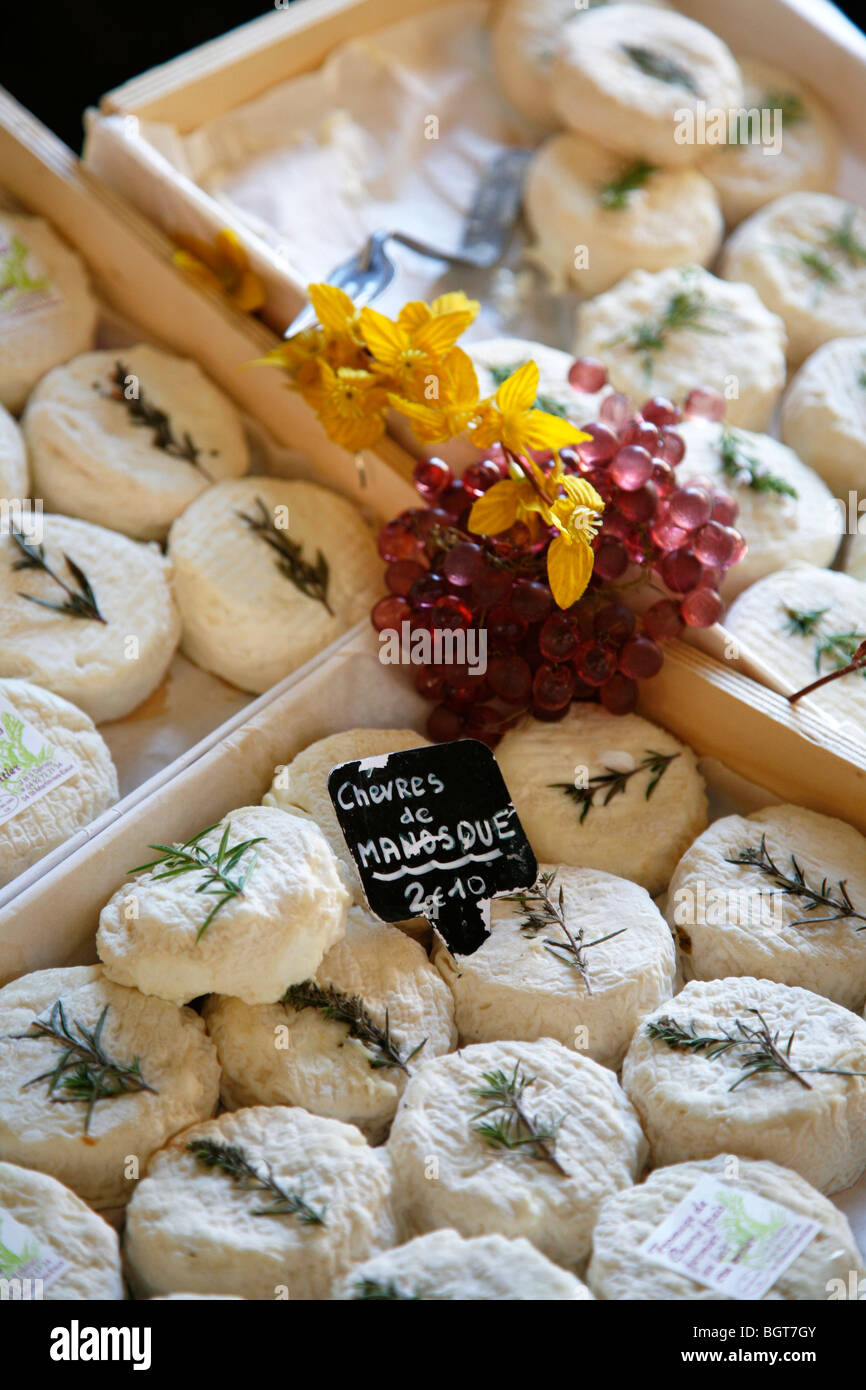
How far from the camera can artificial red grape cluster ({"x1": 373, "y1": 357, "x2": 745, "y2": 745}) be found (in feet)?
5.51

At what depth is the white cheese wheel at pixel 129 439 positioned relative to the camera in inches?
76.5

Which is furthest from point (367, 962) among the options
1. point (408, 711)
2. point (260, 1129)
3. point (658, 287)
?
point (658, 287)

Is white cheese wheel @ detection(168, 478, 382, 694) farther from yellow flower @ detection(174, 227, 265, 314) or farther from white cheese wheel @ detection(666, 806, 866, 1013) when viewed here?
white cheese wheel @ detection(666, 806, 866, 1013)

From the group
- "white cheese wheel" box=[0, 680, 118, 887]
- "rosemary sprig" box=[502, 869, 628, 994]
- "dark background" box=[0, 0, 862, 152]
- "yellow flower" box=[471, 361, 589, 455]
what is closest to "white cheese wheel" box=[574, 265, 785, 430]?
"yellow flower" box=[471, 361, 589, 455]

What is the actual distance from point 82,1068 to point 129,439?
3.57ft

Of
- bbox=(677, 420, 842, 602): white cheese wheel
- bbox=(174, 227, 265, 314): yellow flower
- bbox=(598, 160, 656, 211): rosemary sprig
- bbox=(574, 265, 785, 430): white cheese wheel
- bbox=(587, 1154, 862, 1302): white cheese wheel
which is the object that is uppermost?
bbox=(598, 160, 656, 211): rosemary sprig

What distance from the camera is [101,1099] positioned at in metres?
1.31

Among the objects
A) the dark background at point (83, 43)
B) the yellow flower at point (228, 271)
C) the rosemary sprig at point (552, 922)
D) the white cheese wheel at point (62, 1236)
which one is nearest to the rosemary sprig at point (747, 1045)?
the rosemary sprig at point (552, 922)

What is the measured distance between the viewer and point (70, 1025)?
1356mm

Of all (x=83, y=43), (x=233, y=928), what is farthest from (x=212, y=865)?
(x=83, y=43)

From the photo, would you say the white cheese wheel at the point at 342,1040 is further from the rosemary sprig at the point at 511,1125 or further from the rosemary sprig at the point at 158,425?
the rosemary sprig at the point at 158,425

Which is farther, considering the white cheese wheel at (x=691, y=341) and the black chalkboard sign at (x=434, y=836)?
the white cheese wheel at (x=691, y=341)

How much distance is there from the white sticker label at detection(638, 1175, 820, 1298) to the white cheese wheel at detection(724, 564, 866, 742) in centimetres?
73

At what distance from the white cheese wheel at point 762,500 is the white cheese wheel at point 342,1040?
90 centimetres
